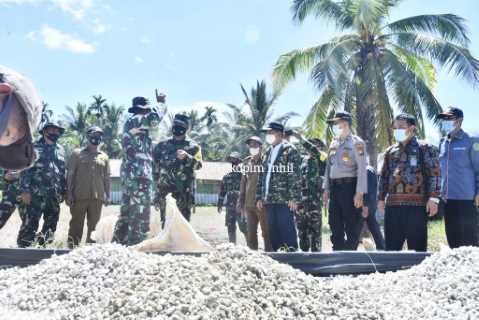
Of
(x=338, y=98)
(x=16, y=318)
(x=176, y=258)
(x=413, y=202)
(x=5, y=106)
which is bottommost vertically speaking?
(x=16, y=318)

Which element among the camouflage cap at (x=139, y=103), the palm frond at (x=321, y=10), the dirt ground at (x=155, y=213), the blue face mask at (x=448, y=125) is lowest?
the dirt ground at (x=155, y=213)

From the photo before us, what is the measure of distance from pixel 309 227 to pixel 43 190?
3.12 m

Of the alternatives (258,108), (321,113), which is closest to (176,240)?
(321,113)

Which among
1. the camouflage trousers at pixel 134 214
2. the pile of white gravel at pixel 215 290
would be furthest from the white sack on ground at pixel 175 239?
the camouflage trousers at pixel 134 214

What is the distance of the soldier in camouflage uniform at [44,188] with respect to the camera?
493cm

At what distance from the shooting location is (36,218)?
4973mm

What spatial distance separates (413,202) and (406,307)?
1.75 m

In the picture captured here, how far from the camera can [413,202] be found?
4016 millimetres

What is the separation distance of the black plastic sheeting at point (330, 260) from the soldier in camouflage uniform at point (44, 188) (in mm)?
1701

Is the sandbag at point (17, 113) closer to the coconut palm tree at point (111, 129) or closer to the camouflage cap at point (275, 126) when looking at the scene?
the camouflage cap at point (275, 126)

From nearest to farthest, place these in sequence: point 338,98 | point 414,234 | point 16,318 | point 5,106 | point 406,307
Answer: point 5,106
point 16,318
point 406,307
point 414,234
point 338,98

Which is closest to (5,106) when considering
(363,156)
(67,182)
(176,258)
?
(176,258)

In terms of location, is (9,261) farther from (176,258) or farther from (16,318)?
(176,258)

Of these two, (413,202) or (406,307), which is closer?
(406,307)
